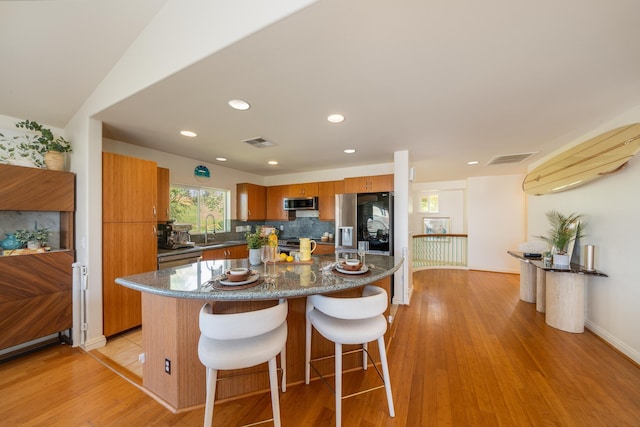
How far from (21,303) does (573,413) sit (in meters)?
4.61

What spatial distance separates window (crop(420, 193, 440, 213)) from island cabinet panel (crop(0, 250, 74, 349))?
305 inches

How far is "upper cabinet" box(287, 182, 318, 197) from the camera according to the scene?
4770 millimetres

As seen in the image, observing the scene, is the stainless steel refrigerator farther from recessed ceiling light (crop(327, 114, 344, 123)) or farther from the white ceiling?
recessed ceiling light (crop(327, 114, 344, 123))

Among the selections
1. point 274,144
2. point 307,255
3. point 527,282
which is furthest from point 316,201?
point 527,282

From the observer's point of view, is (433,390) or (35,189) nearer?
(433,390)

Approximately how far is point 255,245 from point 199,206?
273 centimetres

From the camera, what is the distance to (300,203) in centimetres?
485

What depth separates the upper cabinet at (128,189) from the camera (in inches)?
97.5

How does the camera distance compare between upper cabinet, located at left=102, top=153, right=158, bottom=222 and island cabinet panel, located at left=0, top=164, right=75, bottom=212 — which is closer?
island cabinet panel, located at left=0, top=164, right=75, bottom=212

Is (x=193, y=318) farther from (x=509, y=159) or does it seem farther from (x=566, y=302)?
(x=509, y=159)

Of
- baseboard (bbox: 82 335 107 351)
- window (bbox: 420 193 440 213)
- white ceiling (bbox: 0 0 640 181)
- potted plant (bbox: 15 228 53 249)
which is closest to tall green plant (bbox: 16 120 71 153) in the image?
white ceiling (bbox: 0 0 640 181)

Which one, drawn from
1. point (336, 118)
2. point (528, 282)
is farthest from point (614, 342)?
point (336, 118)

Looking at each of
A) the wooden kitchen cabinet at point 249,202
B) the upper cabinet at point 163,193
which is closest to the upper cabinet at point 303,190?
the wooden kitchen cabinet at point 249,202

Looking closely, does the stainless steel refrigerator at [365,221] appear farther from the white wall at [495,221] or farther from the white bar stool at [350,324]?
the white wall at [495,221]
